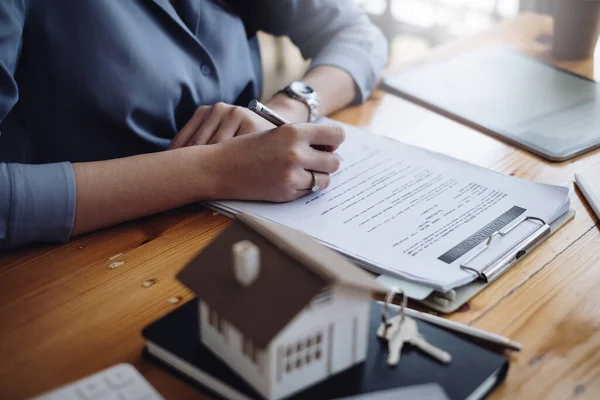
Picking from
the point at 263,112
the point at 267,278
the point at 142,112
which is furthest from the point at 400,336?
the point at 142,112

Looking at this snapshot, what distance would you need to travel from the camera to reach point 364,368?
1.96ft

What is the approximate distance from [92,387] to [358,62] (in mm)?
851

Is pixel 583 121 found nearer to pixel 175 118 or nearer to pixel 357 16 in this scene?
pixel 357 16

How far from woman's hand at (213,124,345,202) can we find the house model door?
0.32 m

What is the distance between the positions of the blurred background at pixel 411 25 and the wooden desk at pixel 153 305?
7.20ft

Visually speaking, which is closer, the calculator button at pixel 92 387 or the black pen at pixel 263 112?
the calculator button at pixel 92 387

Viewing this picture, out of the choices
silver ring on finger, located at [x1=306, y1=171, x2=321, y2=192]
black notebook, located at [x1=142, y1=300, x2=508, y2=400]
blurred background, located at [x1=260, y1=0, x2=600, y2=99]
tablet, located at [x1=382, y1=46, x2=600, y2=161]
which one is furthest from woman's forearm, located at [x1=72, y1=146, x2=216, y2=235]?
blurred background, located at [x1=260, y1=0, x2=600, y2=99]

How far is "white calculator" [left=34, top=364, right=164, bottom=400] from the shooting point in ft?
1.88

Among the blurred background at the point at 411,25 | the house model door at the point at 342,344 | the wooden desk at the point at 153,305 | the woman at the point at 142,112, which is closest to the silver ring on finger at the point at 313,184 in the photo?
the woman at the point at 142,112

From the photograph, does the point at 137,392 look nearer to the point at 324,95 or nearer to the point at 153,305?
the point at 153,305

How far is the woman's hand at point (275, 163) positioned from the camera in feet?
2.85

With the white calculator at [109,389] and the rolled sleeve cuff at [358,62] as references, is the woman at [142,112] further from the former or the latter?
the white calculator at [109,389]

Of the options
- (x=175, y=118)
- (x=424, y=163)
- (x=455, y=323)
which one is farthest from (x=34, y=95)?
(x=455, y=323)

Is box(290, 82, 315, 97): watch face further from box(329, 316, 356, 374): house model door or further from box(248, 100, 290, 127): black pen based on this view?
box(329, 316, 356, 374): house model door
